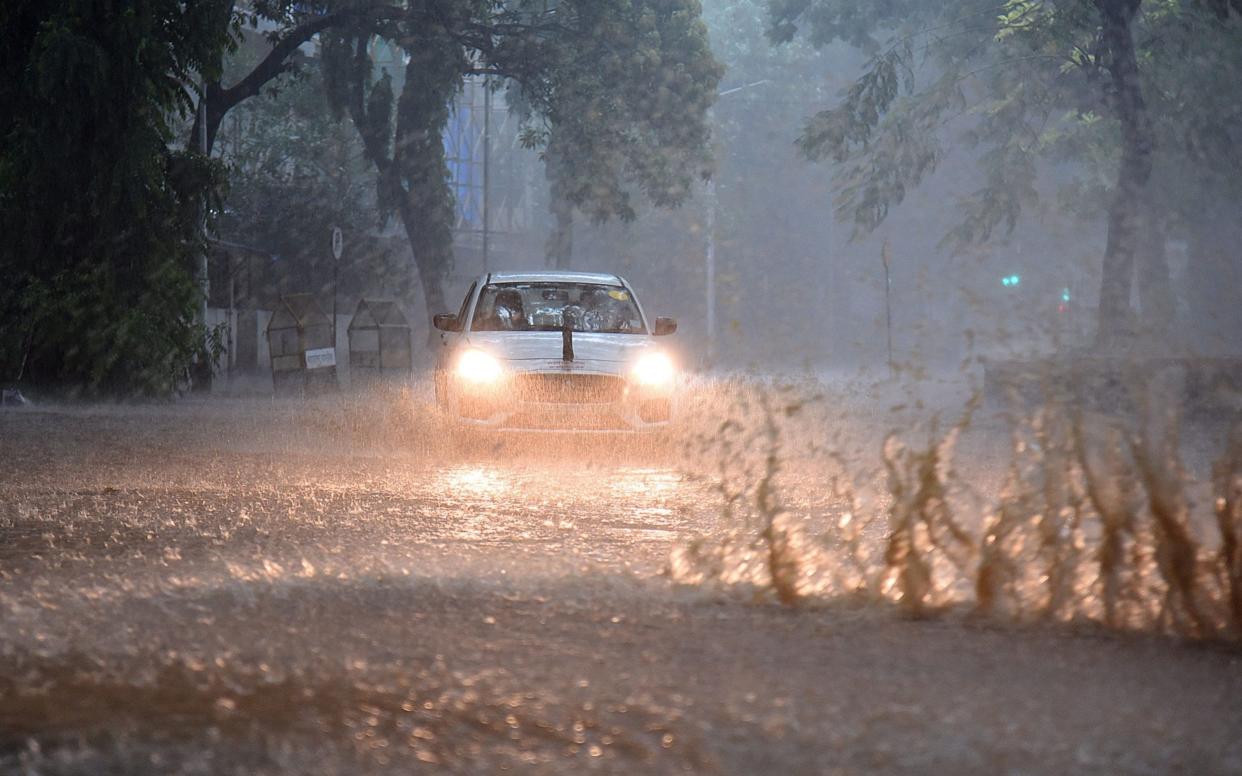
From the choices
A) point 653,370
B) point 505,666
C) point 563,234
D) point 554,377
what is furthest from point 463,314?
point 563,234

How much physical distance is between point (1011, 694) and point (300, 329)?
2183cm

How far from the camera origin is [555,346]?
46.5ft

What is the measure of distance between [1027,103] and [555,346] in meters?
24.4

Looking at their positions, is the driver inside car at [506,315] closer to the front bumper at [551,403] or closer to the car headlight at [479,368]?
the car headlight at [479,368]

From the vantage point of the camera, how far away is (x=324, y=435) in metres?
16.5

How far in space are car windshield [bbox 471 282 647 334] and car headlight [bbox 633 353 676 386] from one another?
32.0 inches

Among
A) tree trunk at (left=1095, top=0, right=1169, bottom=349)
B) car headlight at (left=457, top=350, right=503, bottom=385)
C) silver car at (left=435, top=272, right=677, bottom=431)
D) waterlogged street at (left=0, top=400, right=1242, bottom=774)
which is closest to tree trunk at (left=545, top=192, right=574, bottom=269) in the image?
tree trunk at (left=1095, top=0, right=1169, bottom=349)

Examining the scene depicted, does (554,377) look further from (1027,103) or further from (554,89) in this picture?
(1027,103)

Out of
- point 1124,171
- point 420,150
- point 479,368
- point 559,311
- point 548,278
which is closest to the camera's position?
point 479,368

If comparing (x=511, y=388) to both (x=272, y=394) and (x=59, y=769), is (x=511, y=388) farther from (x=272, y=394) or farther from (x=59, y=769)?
(x=272, y=394)

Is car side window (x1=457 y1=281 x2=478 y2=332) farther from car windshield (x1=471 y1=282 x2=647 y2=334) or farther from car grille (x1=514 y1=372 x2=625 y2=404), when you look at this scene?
car grille (x1=514 y1=372 x2=625 y2=404)

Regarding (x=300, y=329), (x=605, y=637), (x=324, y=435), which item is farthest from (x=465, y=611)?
(x=300, y=329)

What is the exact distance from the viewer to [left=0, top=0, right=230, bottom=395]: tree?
19.8m

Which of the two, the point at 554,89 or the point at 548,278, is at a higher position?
the point at 554,89
